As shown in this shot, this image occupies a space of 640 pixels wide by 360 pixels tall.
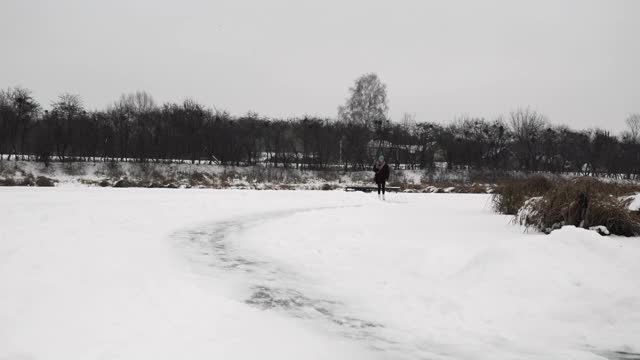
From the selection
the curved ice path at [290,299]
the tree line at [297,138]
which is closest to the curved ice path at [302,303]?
the curved ice path at [290,299]

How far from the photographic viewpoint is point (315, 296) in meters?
5.02

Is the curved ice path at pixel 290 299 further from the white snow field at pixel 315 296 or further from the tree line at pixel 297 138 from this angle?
the tree line at pixel 297 138

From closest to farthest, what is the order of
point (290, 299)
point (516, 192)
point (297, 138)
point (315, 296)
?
point (290, 299) < point (315, 296) < point (516, 192) < point (297, 138)

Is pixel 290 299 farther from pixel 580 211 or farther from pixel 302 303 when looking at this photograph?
pixel 580 211

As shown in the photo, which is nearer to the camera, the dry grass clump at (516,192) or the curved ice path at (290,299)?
the curved ice path at (290,299)

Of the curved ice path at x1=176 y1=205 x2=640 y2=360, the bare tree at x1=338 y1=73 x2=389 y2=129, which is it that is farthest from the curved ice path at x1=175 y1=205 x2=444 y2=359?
the bare tree at x1=338 y1=73 x2=389 y2=129

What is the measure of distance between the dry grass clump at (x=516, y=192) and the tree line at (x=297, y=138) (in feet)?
109

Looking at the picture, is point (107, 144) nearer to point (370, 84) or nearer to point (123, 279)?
point (370, 84)

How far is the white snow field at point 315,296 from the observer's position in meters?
3.51

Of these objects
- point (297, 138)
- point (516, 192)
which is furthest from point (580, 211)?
point (297, 138)

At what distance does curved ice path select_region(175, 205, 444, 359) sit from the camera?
3771 millimetres

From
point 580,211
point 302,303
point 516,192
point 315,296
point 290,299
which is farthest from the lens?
point 516,192

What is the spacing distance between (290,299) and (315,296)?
32cm

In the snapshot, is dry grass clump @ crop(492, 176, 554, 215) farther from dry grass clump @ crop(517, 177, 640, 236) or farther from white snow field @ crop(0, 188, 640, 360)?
white snow field @ crop(0, 188, 640, 360)
